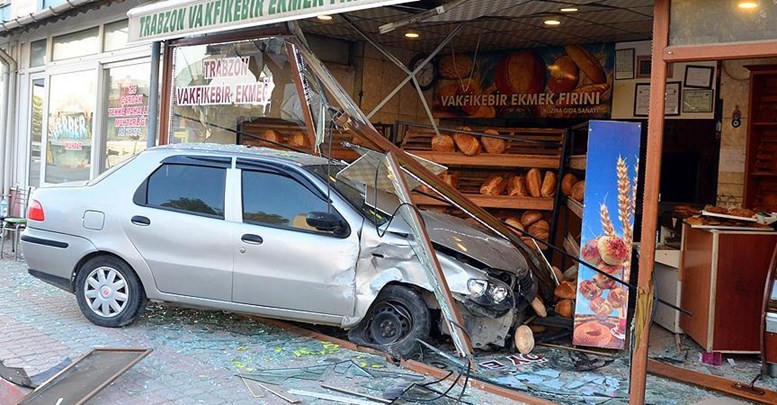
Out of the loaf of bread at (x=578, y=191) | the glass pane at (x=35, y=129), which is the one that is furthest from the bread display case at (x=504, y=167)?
the glass pane at (x=35, y=129)

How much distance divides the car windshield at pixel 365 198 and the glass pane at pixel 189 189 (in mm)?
863

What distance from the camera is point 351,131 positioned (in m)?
5.41

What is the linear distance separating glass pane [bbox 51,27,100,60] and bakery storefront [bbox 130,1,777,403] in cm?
347

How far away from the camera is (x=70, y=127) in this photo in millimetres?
12703

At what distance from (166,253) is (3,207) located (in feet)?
27.0

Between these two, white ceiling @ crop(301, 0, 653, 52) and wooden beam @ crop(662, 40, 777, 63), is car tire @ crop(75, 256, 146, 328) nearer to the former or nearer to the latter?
white ceiling @ crop(301, 0, 653, 52)

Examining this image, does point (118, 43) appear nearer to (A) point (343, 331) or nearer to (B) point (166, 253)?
(B) point (166, 253)

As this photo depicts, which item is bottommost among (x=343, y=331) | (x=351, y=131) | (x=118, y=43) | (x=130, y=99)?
(x=343, y=331)

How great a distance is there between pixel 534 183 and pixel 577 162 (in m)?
0.64

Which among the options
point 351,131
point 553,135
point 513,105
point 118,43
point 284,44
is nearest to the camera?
point 351,131

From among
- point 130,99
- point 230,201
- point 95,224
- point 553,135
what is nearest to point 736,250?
point 553,135

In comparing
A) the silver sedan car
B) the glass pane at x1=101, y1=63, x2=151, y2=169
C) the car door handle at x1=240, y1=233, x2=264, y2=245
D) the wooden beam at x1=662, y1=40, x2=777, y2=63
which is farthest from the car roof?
the glass pane at x1=101, y1=63, x2=151, y2=169

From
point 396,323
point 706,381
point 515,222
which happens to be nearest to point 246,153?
point 396,323

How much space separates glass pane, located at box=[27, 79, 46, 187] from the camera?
1375cm
